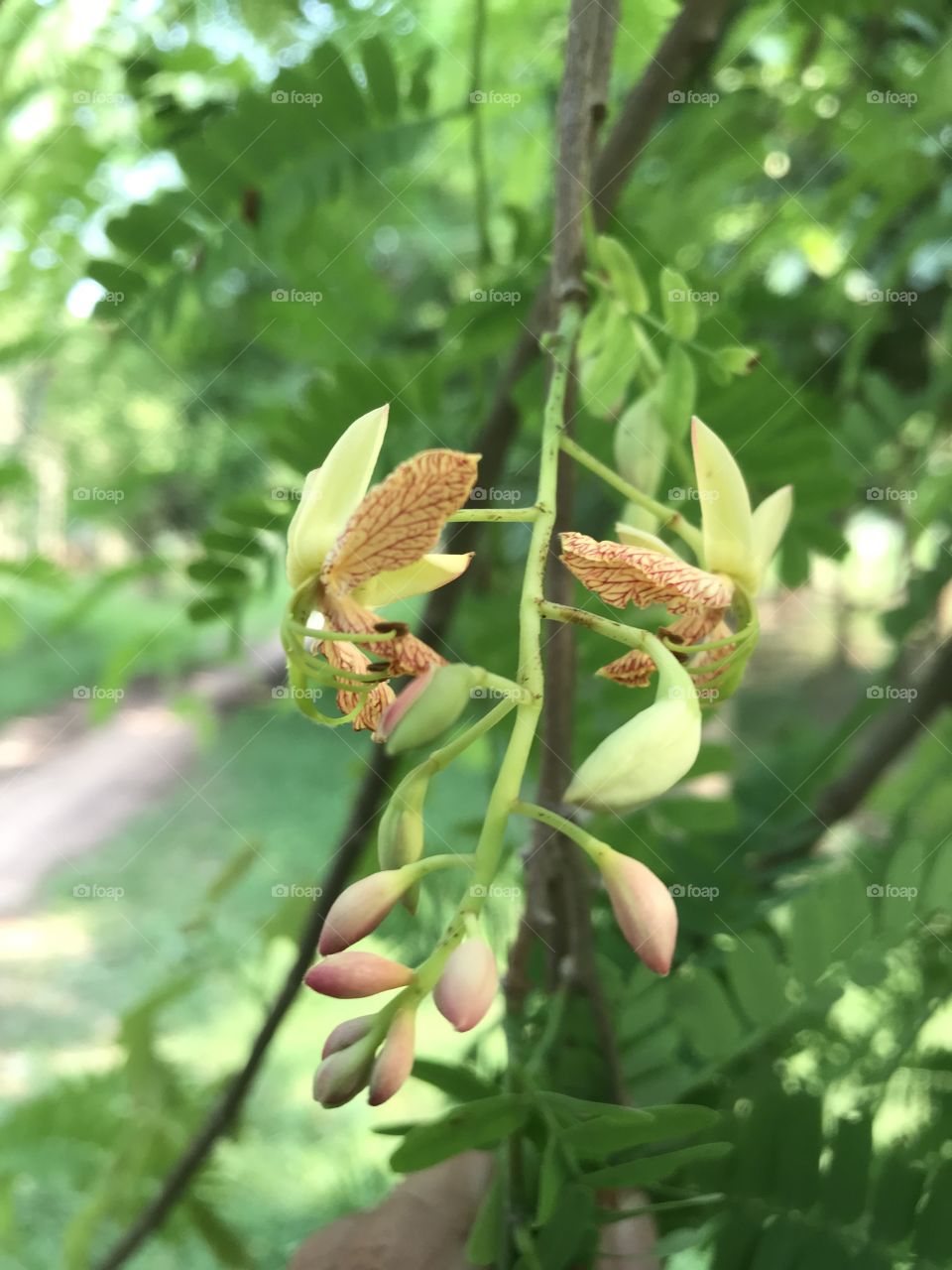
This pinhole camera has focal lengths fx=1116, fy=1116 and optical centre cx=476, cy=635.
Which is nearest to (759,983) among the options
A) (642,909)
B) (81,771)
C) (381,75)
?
(642,909)

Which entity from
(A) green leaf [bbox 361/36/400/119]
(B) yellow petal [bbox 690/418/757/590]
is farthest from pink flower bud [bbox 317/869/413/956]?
(A) green leaf [bbox 361/36/400/119]

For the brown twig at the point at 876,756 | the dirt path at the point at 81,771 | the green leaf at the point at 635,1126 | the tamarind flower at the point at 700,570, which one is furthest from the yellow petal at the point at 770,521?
the dirt path at the point at 81,771

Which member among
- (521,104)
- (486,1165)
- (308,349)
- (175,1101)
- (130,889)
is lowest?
(130,889)

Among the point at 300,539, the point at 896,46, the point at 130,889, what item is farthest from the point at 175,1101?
the point at 130,889

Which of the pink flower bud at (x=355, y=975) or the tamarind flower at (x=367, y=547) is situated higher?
the tamarind flower at (x=367, y=547)

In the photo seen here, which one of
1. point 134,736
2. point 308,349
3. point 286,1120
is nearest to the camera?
point 308,349

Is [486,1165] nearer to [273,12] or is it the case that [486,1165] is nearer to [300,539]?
[300,539]

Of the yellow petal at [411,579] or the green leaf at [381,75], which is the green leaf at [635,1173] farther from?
the green leaf at [381,75]

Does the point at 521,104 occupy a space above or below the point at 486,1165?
above
